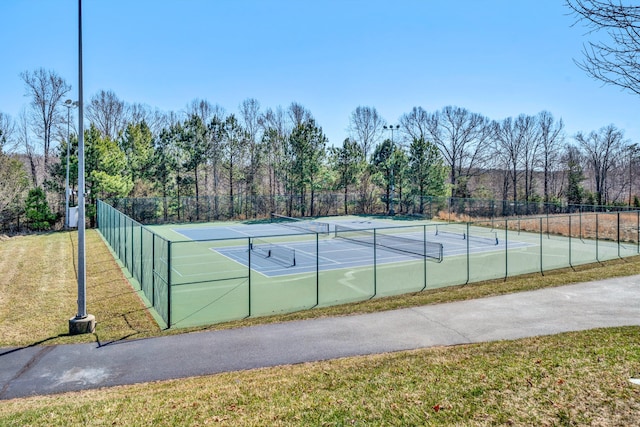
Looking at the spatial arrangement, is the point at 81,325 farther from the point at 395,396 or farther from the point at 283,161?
the point at 283,161

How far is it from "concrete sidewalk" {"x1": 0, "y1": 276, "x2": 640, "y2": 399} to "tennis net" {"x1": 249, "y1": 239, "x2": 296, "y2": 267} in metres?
9.10

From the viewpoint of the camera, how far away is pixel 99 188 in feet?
109

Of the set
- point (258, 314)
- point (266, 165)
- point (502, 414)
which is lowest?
point (258, 314)

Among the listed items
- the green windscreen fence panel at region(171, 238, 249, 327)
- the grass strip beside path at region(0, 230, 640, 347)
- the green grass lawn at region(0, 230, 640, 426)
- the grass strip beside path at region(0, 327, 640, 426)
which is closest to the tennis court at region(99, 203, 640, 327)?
the green windscreen fence panel at region(171, 238, 249, 327)

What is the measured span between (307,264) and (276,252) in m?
3.83

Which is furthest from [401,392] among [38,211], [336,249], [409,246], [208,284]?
[38,211]

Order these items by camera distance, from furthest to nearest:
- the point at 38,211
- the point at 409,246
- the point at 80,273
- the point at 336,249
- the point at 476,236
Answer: the point at 38,211
the point at 476,236
the point at 409,246
the point at 336,249
the point at 80,273

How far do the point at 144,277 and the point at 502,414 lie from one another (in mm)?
12358

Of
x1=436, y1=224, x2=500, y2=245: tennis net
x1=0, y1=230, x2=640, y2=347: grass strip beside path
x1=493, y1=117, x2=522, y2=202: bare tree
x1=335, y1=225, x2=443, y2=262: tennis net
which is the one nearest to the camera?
x1=0, y1=230, x2=640, y2=347: grass strip beside path

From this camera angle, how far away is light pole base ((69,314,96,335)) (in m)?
9.66

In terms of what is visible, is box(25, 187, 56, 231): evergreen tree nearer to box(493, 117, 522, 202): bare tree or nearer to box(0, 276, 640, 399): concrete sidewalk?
box(0, 276, 640, 399): concrete sidewalk

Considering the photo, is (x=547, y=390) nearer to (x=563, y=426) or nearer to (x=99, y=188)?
(x=563, y=426)

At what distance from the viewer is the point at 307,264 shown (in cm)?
1931

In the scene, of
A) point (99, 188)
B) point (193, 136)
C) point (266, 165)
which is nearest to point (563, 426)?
point (99, 188)
